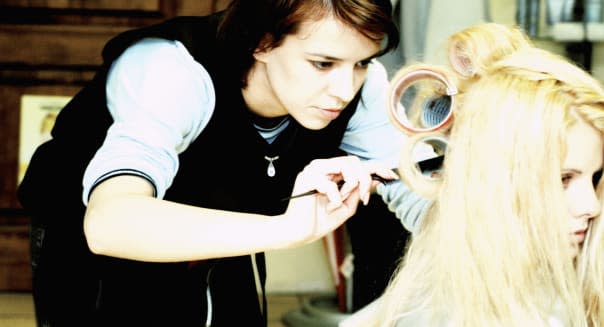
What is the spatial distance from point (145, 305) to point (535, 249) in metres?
0.63

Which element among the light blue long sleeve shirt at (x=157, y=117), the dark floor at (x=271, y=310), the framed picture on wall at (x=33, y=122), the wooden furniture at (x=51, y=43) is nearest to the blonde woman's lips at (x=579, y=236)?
the light blue long sleeve shirt at (x=157, y=117)

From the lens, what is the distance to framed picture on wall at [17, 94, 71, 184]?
247cm

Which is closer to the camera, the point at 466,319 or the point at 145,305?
the point at 466,319

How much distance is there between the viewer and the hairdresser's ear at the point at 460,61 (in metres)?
1.23

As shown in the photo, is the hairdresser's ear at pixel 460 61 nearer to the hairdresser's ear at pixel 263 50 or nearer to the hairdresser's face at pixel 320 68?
the hairdresser's face at pixel 320 68

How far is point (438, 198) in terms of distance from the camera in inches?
48.3

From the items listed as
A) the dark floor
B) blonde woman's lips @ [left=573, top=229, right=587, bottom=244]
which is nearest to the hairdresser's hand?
blonde woman's lips @ [left=573, top=229, right=587, bottom=244]

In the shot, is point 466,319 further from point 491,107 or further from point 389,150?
point 389,150

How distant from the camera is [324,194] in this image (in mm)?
1188

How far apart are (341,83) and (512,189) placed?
291mm

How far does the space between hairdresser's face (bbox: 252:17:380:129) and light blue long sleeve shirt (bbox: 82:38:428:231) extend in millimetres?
116

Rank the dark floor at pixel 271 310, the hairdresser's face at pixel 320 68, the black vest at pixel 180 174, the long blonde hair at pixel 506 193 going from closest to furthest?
the long blonde hair at pixel 506 193
the hairdresser's face at pixel 320 68
the black vest at pixel 180 174
the dark floor at pixel 271 310

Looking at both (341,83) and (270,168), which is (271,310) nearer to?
(270,168)

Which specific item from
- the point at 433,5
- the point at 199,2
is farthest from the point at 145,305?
the point at 199,2
